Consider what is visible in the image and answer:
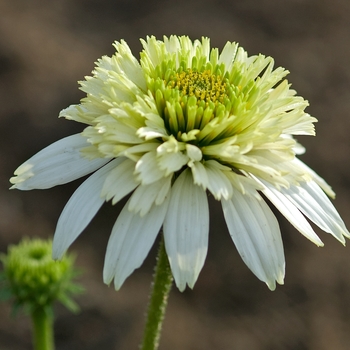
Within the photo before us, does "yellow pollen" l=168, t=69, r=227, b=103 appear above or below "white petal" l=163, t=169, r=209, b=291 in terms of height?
above

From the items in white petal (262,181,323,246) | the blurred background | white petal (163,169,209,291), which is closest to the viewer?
white petal (163,169,209,291)

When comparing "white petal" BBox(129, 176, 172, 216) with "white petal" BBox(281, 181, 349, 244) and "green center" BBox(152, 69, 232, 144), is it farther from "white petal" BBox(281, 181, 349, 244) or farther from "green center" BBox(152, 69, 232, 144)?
"white petal" BBox(281, 181, 349, 244)

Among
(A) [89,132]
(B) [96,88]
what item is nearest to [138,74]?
(B) [96,88]

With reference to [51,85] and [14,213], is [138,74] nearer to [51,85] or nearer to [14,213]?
[14,213]

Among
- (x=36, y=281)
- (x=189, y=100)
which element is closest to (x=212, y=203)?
(x=36, y=281)

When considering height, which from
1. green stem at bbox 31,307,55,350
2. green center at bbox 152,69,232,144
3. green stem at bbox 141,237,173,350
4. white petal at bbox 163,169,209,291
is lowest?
green stem at bbox 31,307,55,350

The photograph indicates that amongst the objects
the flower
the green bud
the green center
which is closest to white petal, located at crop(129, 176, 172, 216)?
the flower

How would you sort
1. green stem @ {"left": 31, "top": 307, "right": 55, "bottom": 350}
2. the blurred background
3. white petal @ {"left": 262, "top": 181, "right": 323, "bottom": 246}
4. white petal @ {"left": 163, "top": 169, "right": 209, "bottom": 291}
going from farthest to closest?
the blurred background < green stem @ {"left": 31, "top": 307, "right": 55, "bottom": 350} < white petal @ {"left": 262, "top": 181, "right": 323, "bottom": 246} < white petal @ {"left": 163, "top": 169, "right": 209, "bottom": 291}

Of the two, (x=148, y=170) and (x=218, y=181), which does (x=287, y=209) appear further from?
(x=148, y=170)
